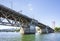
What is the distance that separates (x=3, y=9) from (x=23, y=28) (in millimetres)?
23182

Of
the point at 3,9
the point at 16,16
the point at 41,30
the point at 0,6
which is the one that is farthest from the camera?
the point at 41,30

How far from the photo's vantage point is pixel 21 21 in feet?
244

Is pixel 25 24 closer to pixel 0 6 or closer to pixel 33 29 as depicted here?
pixel 33 29

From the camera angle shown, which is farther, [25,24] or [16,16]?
[25,24]

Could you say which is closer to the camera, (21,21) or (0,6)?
(0,6)

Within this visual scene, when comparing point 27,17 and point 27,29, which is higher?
point 27,17

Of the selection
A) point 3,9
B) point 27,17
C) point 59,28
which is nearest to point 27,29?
point 27,17

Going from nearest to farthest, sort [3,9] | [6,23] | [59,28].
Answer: [3,9]
[6,23]
[59,28]

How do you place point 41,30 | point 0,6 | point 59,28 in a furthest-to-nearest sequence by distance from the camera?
point 59,28, point 41,30, point 0,6

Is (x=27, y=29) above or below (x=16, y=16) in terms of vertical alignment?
below

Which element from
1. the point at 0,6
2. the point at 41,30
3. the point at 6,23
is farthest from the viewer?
the point at 41,30

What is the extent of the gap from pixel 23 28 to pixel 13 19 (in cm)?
878

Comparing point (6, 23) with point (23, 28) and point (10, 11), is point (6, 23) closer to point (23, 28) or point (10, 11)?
point (10, 11)

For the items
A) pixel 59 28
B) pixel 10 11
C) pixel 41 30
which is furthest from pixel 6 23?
pixel 59 28
